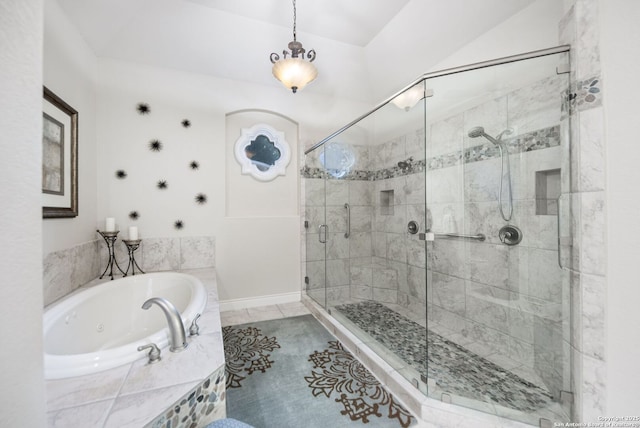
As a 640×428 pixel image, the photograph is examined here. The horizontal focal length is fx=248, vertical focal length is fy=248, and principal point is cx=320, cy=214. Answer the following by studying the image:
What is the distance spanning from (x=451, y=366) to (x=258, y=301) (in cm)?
202

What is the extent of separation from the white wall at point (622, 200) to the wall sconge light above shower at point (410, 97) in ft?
2.79

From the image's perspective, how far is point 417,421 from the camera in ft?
4.25

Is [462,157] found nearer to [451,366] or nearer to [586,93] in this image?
[586,93]

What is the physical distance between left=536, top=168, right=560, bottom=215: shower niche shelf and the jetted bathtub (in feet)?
7.33

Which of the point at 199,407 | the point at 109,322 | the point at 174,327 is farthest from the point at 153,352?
the point at 109,322

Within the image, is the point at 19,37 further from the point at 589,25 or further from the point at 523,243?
the point at 523,243

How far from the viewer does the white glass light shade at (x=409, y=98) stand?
182 cm

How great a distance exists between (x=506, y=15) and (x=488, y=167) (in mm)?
1139

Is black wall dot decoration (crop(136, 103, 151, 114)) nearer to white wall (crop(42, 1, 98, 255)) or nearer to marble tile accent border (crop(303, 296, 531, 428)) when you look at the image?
white wall (crop(42, 1, 98, 255))

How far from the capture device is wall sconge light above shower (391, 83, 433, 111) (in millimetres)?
1783

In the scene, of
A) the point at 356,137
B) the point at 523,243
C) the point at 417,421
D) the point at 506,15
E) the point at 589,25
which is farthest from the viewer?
the point at 356,137

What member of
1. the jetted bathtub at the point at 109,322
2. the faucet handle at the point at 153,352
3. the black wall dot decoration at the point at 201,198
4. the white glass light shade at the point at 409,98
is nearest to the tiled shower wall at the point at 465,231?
the white glass light shade at the point at 409,98

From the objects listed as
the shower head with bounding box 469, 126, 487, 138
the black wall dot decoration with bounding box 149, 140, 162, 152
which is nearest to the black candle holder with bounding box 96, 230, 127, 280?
the black wall dot decoration with bounding box 149, 140, 162, 152

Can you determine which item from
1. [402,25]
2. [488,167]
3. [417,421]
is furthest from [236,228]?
[402,25]
